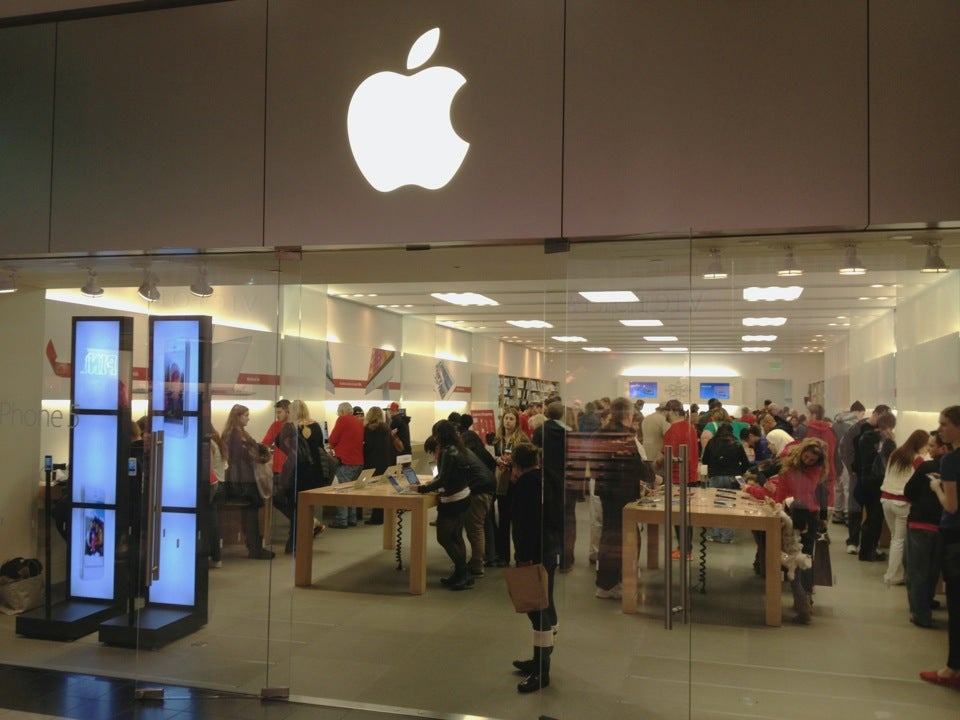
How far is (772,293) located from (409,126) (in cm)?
211

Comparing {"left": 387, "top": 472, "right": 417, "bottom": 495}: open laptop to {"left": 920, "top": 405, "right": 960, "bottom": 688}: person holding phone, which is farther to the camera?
{"left": 387, "top": 472, "right": 417, "bottom": 495}: open laptop

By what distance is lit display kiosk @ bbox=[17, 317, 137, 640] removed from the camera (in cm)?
564

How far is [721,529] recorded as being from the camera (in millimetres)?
3982

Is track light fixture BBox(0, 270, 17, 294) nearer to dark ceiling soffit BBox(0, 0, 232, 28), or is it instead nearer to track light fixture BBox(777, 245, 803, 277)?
dark ceiling soffit BBox(0, 0, 232, 28)

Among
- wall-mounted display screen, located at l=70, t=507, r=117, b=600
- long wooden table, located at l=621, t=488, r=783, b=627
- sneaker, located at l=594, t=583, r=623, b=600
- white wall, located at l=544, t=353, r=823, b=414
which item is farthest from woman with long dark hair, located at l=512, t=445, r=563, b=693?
wall-mounted display screen, located at l=70, t=507, r=117, b=600

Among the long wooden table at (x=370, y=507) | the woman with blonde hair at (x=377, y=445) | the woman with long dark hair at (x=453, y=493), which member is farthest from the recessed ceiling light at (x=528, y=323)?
the long wooden table at (x=370, y=507)

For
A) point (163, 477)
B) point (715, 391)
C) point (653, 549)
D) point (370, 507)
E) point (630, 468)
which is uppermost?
point (715, 391)

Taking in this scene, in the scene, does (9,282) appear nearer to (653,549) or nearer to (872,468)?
(653,549)

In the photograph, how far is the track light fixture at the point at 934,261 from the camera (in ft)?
12.5

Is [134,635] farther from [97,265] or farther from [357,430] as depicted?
[357,430]

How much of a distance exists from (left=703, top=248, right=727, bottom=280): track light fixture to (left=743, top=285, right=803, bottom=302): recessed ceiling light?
157 mm

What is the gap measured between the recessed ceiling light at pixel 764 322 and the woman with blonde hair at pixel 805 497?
2.12 ft

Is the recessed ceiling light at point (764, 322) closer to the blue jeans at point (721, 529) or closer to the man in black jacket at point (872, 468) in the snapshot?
the man in black jacket at point (872, 468)

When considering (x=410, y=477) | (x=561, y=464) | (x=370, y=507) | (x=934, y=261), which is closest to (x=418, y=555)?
(x=370, y=507)
